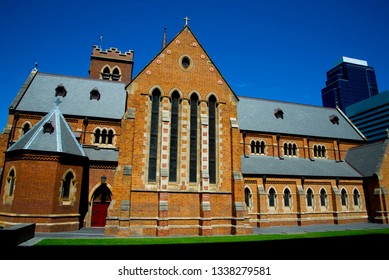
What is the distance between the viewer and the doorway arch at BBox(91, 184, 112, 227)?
2336 centimetres

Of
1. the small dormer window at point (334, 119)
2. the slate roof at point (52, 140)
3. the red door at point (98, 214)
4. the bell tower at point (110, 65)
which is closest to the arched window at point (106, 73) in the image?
the bell tower at point (110, 65)

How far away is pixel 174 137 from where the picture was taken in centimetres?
2077

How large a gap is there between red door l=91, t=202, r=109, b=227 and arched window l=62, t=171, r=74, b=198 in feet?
10.7

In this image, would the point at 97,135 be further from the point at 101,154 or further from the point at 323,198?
the point at 323,198

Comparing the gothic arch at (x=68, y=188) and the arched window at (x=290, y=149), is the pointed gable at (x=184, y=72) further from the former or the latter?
the arched window at (x=290, y=149)

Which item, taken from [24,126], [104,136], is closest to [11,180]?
[24,126]

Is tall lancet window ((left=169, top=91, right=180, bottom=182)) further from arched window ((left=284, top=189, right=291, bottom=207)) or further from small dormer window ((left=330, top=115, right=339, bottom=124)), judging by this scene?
small dormer window ((left=330, top=115, right=339, bottom=124))

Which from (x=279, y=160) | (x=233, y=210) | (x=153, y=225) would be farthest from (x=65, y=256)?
(x=279, y=160)

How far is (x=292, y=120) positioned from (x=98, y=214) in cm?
2643

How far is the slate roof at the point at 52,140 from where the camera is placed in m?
19.9

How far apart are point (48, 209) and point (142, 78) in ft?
39.7

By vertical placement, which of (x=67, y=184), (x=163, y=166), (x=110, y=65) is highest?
(x=110, y=65)

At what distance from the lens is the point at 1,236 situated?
38.8 feet

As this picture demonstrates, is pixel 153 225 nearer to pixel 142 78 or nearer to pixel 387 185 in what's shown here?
pixel 142 78
